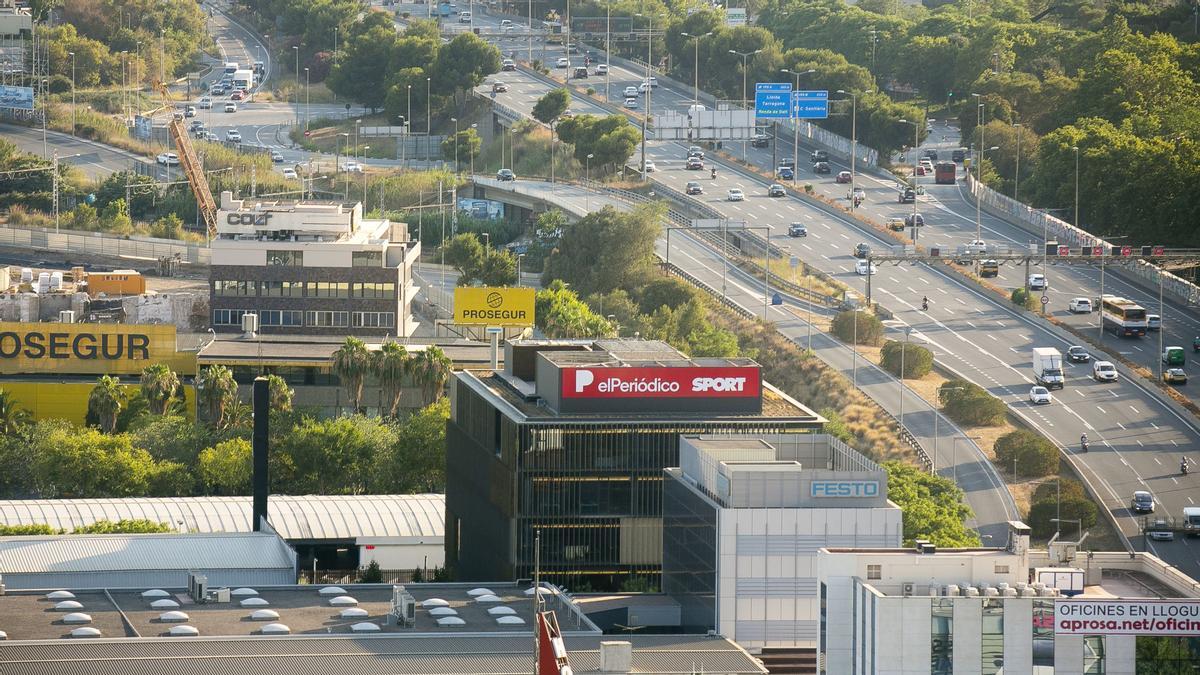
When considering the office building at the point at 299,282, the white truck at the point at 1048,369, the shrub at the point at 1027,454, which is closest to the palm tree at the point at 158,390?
the office building at the point at 299,282

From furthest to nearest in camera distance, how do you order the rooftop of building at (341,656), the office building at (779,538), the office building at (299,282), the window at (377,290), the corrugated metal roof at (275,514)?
1. the window at (377,290)
2. the office building at (299,282)
3. the corrugated metal roof at (275,514)
4. the office building at (779,538)
5. the rooftop of building at (341,656)

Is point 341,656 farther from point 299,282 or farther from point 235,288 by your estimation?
point 235,288

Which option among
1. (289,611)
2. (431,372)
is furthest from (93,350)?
(289,611)

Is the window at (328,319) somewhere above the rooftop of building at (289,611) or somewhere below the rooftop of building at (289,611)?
below

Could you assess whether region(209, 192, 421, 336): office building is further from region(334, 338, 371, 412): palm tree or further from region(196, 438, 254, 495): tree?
region(196, 438, 254, 495): tree

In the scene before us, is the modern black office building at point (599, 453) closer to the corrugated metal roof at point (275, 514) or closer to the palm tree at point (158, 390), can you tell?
the corrugated metal roof at point (275, 514)

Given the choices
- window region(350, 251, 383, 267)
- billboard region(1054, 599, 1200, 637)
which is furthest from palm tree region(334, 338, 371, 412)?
billboard region(1054, 599, 1200, 637)

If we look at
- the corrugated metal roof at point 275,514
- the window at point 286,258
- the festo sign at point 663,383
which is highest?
the festo sign at point 663,383
